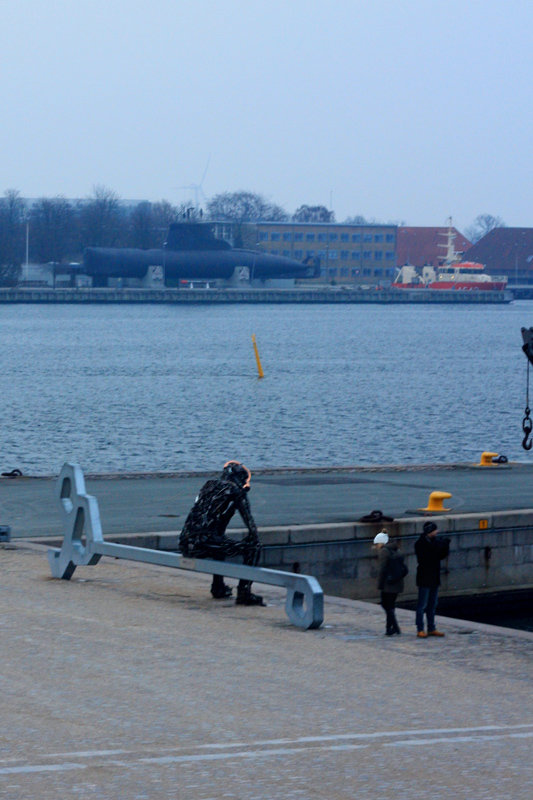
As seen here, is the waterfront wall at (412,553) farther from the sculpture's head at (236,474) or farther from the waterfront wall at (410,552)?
→ the sculpture's head at (236,474)

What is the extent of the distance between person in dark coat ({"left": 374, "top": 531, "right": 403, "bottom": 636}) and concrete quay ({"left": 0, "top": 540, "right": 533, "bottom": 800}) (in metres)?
0.21

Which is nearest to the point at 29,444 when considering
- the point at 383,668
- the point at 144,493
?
the point at 144,493

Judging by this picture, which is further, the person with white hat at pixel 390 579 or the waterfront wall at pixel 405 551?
the waterfront wall at pixel 405 551

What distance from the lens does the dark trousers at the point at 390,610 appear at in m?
12.3

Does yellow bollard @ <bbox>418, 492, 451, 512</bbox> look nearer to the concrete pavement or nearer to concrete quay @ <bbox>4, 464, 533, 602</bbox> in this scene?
concrete quay @ <bbox>4, 464, 533, 602</bbox>

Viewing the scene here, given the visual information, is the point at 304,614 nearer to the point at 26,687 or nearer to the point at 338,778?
the point at 26,687

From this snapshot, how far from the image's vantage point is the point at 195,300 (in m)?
198

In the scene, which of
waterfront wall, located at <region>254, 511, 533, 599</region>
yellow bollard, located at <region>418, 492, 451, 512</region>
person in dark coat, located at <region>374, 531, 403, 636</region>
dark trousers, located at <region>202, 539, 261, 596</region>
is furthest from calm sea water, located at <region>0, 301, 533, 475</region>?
person in dark coat, located at <region>374, 531, 403, 636</region>

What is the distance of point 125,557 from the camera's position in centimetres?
1420

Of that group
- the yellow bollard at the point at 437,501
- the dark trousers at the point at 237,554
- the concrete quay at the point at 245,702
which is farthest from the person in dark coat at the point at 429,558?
the yellow bollard at the point at 437,501

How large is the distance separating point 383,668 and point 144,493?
12070 millimetres

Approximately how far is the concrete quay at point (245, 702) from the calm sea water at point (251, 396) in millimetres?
25043

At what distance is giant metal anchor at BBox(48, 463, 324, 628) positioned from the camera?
12.2m

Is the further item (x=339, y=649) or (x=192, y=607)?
(x=192, y=607)
